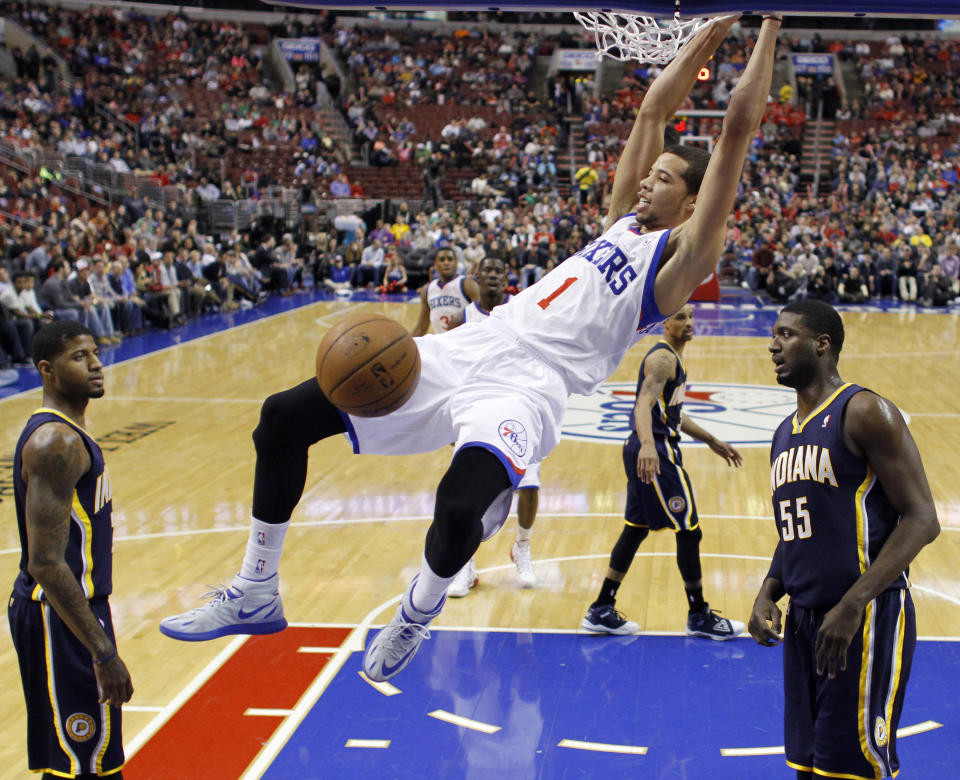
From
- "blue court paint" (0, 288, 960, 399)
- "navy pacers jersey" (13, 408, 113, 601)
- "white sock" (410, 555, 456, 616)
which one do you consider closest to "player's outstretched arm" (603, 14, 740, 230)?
"white sock" (410, 555, 456, 616)

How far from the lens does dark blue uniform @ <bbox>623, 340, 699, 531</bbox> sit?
5.70 metres

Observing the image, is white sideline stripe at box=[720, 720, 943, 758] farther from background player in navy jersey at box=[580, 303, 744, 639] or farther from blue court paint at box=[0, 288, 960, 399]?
blue court paint at box=[0, 288, 960, 399]

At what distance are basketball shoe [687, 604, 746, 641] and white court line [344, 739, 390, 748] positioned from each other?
76.7 inches

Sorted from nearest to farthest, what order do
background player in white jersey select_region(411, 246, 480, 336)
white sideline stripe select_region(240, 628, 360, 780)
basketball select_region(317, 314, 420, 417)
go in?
basketball select_region(317, 314, 420, 417)
white sideline stripe select_region(240, 628, 360, 780)
background player in white jersey select_region(411, 246, 480, 336)

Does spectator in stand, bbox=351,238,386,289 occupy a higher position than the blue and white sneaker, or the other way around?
the blue and white sneaker

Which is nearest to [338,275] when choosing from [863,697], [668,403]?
[668,403]

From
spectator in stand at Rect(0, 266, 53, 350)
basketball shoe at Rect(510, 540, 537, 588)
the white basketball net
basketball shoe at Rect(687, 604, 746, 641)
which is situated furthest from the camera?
spectator in stand at Rect(0, 266, 53, 350)

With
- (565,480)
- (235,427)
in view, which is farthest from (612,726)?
(235,427)

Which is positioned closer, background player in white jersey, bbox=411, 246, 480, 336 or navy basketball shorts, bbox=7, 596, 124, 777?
navy basketball shorts, bbox=7, 596, 124, 777

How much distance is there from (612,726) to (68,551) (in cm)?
247

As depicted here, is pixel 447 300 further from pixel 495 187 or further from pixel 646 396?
pixel 495 187

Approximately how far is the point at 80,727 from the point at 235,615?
1.95ft

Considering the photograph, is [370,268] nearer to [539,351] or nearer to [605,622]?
[605,622]

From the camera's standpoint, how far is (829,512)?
3.31 metres
